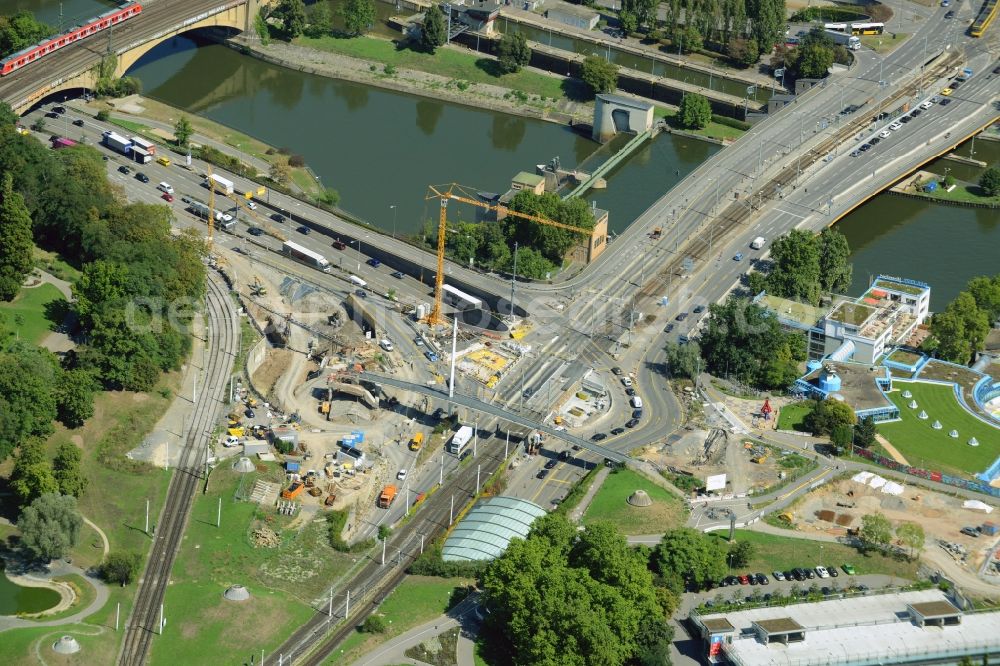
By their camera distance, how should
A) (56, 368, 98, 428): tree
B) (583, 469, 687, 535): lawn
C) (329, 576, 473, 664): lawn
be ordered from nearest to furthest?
(329, 576, 473, 664): lawn, (583, 469, 687, 535): lawn, (56, 368, 98, 428): tree

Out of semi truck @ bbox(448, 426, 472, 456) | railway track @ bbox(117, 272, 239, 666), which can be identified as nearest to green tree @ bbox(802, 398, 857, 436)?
semi truck @ bbox(448, 426, 472, 456)

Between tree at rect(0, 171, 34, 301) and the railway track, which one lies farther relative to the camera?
tree at rect(0, 171, 34, 301)

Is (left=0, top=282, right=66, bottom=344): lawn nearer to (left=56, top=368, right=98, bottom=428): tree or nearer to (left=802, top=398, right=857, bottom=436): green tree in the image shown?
(left=56, top=368, right=98, bottom=428): tree

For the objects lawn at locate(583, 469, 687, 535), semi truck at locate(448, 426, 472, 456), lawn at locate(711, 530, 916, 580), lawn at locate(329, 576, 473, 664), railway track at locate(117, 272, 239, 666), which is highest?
lawn at locate(711, 530, 916, 580)

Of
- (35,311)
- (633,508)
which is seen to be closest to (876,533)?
(633,508)

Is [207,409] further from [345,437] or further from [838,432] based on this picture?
[838,432]

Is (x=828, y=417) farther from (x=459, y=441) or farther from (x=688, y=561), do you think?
(x=459, y=441)

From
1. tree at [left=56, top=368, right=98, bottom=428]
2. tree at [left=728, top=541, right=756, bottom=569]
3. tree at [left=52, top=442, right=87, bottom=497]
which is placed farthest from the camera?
tree at [left=56, top=368, right=98, bottom=428]
